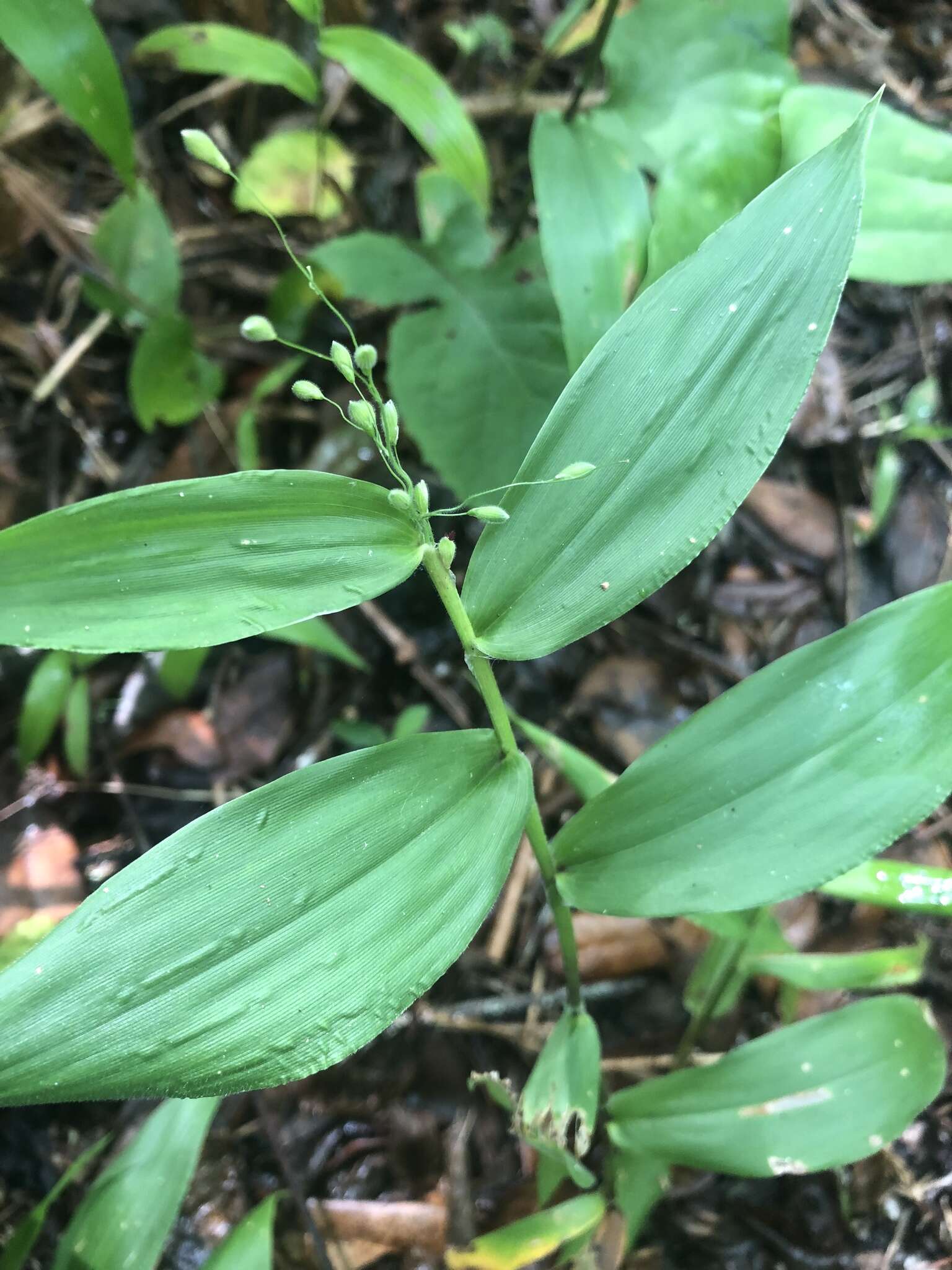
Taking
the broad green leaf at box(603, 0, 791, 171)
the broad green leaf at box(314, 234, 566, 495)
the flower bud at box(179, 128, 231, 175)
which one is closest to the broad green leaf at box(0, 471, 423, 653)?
the flower bud at box(179, 128, 231, 175)

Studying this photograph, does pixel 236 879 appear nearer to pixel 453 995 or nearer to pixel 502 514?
pixel 502 514

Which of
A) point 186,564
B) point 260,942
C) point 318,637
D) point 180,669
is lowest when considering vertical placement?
point 180,669

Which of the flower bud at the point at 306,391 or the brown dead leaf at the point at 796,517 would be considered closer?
the flower bud at the point at 306,391

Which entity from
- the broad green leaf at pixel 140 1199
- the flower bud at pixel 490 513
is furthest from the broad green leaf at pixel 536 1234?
the flower bud at pixel 490 513

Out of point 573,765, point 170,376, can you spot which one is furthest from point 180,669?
point 573,765

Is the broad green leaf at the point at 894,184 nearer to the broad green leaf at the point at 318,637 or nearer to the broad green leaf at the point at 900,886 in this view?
the broad green leaf at the point at 900,886

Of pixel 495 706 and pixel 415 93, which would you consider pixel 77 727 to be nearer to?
pixel 495 706

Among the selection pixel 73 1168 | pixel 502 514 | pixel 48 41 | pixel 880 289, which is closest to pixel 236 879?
pixel 502 514
